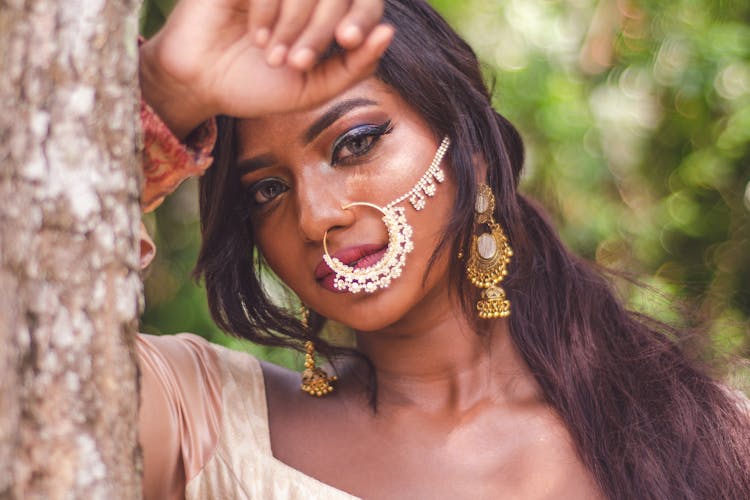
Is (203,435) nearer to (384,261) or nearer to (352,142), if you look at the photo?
(384,261)

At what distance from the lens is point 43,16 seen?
127 centimetres

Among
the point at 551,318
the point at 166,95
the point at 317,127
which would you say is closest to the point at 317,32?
the point at 166,95

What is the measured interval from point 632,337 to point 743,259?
99.1 inches

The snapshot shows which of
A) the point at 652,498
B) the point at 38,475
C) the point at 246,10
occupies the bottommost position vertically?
the point at 652,498

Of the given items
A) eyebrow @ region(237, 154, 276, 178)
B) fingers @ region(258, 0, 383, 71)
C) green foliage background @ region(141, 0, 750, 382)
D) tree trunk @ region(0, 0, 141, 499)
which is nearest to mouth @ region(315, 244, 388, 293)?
eyebrow @ region(237, 154, 276, 178)

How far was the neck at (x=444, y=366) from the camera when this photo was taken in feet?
8.29

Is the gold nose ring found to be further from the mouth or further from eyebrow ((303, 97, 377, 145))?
eyebrow ((303, 97, 377, 145))

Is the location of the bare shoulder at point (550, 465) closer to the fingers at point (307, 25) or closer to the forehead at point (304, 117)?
the forehead at point (304, 117)

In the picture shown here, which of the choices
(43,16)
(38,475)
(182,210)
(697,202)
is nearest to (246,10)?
(43,16)

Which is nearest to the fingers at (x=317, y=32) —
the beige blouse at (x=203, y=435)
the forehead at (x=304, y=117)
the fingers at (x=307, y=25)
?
the fingers at (x=307, y=25)

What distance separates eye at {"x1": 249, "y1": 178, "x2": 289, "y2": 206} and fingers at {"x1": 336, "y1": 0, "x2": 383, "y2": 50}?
0.86 metres

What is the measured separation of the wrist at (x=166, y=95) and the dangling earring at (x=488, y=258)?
90 centimetres

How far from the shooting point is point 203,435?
2330mm

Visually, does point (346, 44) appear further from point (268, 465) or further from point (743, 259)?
point (743, 259)
